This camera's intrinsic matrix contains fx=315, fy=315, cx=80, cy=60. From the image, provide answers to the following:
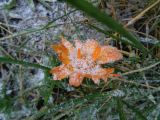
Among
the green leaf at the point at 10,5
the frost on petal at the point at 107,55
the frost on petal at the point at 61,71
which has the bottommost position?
the frost on petal at the point at 61,71

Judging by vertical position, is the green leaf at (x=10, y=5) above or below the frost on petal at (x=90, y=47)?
above

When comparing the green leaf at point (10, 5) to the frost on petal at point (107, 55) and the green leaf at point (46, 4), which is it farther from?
the frost on petal at point (107, 55)

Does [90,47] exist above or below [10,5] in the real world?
below

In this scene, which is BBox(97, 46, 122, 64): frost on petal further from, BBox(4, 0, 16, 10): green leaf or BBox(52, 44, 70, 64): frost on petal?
BBox(4, 0, 16, 10): green leaf

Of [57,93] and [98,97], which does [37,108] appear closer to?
[57,93]

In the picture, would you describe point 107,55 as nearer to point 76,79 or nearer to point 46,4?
point 76,79

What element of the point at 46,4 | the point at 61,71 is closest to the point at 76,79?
the point at 61,71

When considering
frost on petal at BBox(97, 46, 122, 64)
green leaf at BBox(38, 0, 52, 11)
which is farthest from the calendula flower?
green leaf at BBox(38, 0, 52, 11)

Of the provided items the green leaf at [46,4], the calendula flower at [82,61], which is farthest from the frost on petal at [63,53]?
the green leaf at [46,4]

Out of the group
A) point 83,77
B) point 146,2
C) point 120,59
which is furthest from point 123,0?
point 83,77
